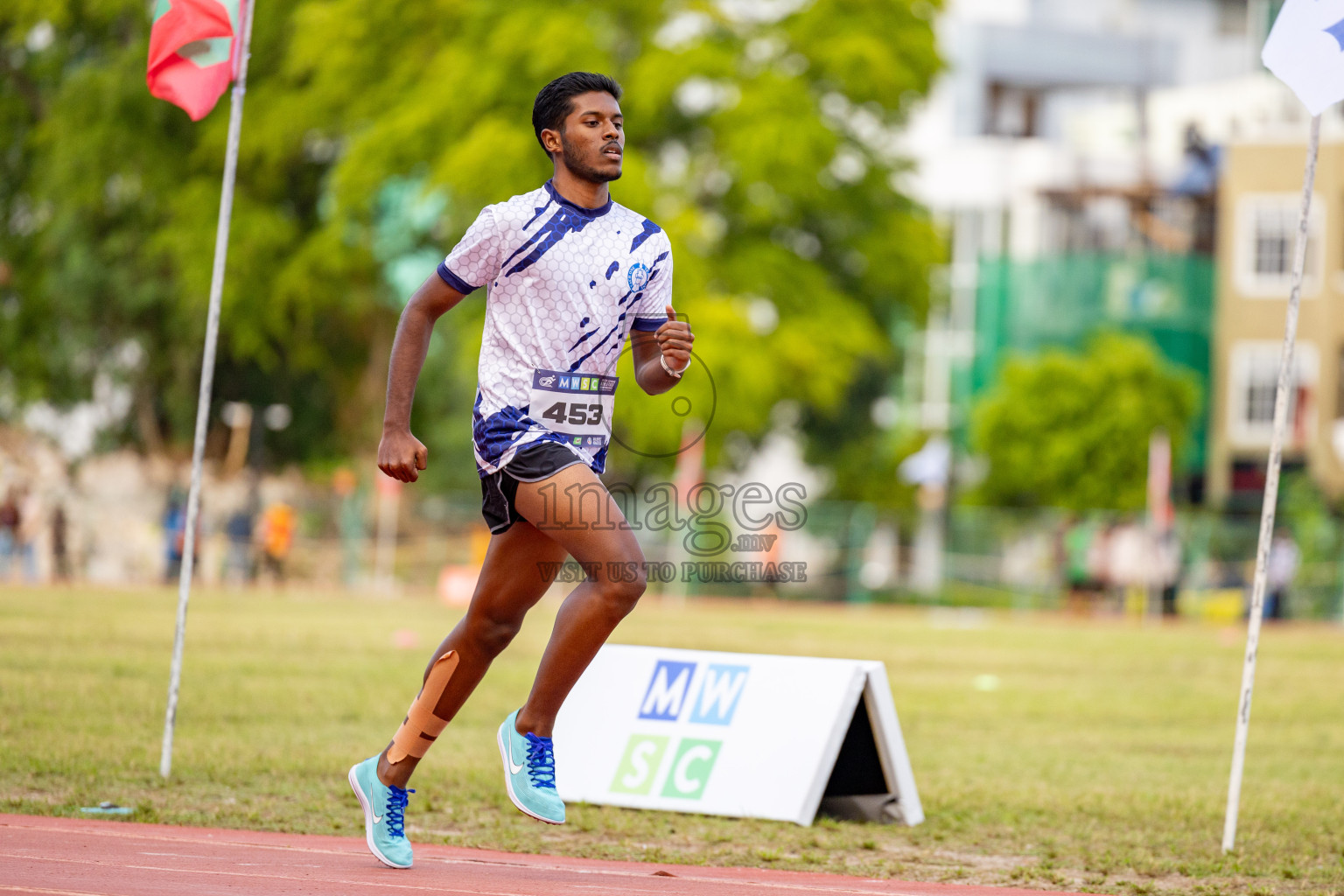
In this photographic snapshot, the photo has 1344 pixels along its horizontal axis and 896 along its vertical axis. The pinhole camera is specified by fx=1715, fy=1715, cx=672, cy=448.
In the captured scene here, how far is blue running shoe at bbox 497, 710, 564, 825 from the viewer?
17.6 feet

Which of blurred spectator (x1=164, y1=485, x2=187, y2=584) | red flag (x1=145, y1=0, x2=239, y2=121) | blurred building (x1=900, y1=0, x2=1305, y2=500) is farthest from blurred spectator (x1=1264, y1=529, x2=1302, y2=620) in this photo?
red flag (x1=145, y1=0, x2=239, y2=121)

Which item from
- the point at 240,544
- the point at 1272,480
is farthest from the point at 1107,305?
the point at 1272,480

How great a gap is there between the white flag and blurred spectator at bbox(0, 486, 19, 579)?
2756cm

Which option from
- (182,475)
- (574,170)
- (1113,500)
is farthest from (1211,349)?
(574,170)

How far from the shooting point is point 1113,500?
4062 cm

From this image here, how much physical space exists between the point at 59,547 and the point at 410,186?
30.2 ft

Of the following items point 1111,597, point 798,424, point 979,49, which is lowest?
point 1111,597

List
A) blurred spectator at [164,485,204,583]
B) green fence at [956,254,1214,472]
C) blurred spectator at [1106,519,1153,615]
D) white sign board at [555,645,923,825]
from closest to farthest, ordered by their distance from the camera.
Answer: white sign board at [555,645,923,825] < blurred spectator at [164,485,204,583] < blurred spectator at [1106,519,1153,615] < green fence at [956,254,1214,472]

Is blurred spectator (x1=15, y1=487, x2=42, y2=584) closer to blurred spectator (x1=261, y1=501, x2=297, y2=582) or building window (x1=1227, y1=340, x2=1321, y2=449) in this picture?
blurred spectator (x1=261, y1=501, x2=297, y2=582)

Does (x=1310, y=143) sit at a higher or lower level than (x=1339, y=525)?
higher

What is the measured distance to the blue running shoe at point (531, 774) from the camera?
5.37m

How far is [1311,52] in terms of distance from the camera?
7176 millimetres

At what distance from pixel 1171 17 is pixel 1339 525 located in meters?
33.2

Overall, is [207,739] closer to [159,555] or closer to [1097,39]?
[159,555]
